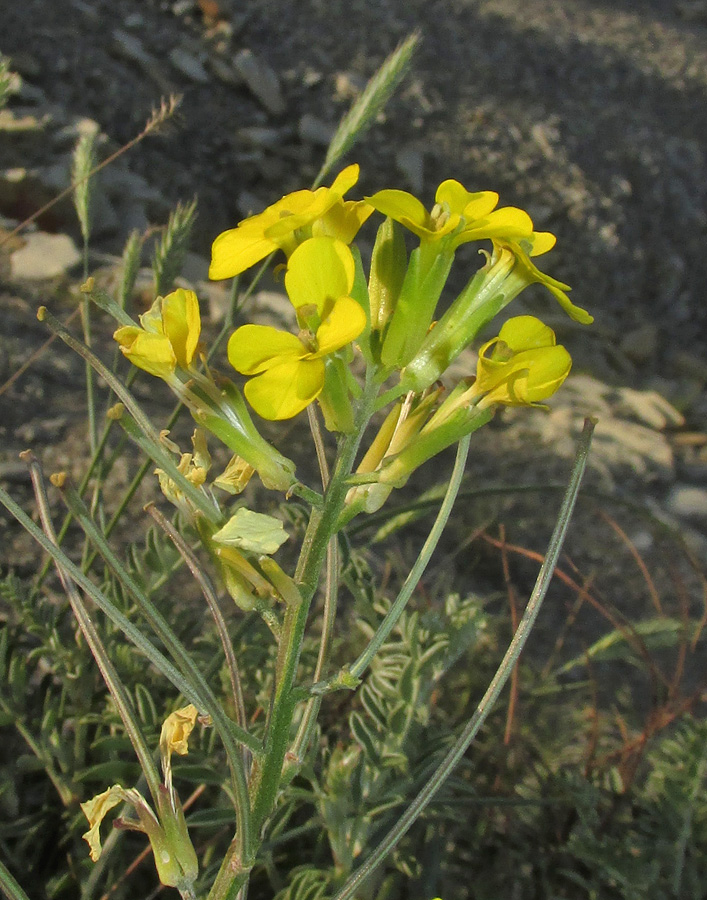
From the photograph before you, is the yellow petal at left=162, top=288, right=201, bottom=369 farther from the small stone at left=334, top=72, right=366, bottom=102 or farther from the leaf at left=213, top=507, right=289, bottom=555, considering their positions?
the small stone at left=334, top=72, right=366, bottom=102

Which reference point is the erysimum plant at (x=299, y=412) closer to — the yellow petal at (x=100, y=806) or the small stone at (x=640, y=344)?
the yellow petal at (x=100, y=806)

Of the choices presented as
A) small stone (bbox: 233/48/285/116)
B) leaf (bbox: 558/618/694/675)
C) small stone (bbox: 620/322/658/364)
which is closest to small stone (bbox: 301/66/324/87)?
small stone (bbox: 233/48/285/116)

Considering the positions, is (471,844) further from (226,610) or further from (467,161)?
(467,161)

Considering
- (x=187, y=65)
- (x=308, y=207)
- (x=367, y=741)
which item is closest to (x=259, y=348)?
(x=308, y=207)

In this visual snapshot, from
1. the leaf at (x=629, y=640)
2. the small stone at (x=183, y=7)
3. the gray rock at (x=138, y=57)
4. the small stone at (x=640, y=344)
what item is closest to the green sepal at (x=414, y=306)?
the leaf at (x=629, y=640)

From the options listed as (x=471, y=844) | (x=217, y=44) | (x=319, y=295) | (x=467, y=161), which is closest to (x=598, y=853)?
(x=471, y=844)
